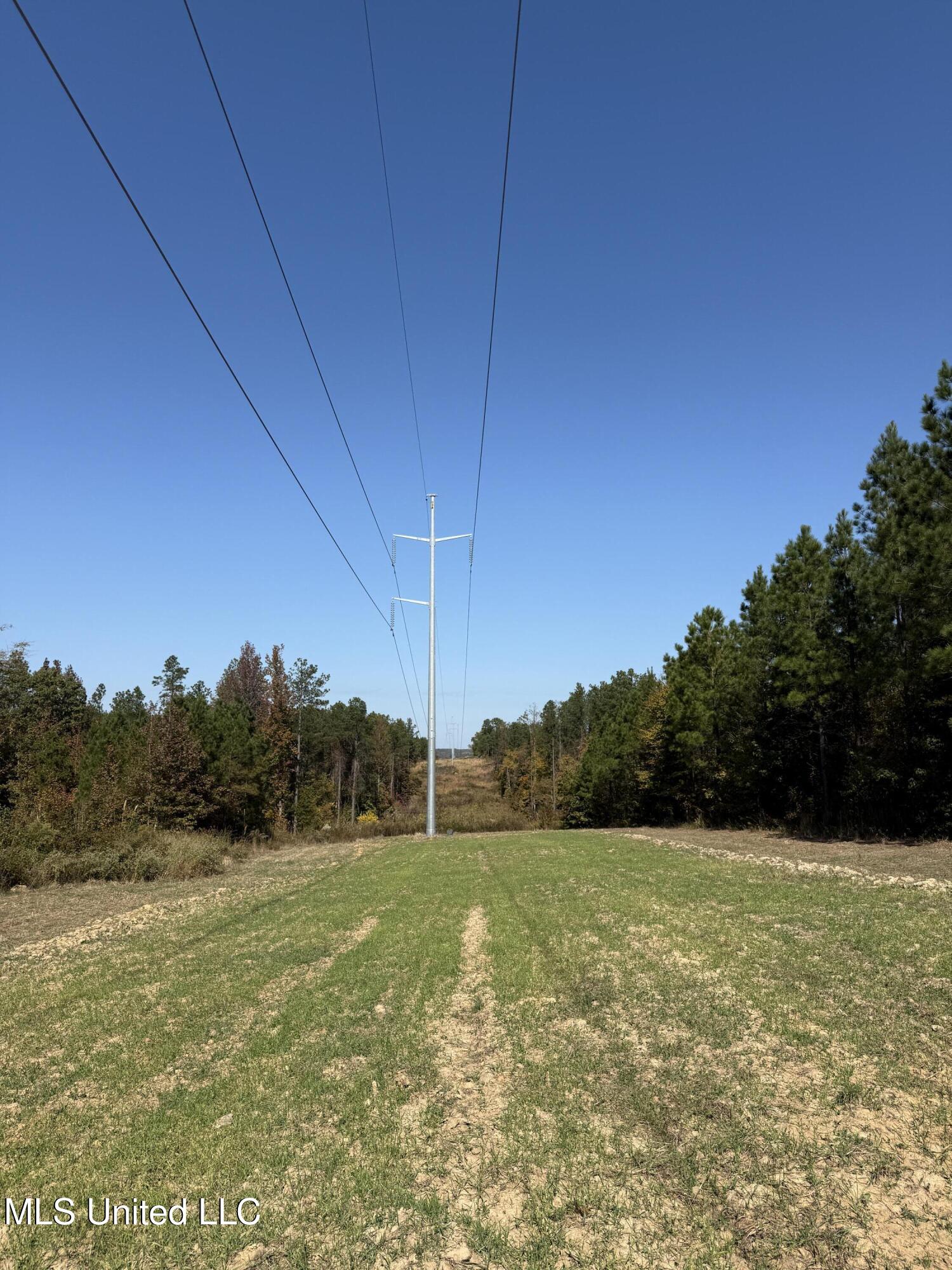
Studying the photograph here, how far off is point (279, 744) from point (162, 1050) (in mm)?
58801

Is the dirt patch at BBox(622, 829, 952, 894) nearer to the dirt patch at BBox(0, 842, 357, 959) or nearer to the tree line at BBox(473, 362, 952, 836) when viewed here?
the tree line at BBox(473, 362, 952, 836)

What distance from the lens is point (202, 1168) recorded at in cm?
444

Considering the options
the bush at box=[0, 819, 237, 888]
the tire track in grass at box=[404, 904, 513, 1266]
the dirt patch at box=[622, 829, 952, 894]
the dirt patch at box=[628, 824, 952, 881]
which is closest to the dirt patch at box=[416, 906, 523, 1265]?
the tire track in grass at box=[404, 904, 513, 1266]

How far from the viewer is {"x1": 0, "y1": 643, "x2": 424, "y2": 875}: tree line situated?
81.9ft

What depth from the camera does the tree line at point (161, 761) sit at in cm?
2497

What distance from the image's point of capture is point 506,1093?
18.1ft

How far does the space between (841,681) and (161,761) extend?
29231 mm

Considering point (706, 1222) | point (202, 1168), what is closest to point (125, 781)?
point (202, 1168)

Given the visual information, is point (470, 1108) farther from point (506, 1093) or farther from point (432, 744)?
point (432, 744)

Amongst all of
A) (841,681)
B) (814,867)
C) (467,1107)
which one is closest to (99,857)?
(467,1107)

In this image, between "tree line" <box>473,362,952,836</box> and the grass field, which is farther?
"tree line" <box>473,362,952,836</box>

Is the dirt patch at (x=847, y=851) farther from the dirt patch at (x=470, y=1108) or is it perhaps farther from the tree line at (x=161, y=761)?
the tree line at (x=161, y=761)

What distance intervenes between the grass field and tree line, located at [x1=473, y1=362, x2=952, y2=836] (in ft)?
35.5

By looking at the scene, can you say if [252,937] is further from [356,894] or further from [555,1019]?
[555,1019]
